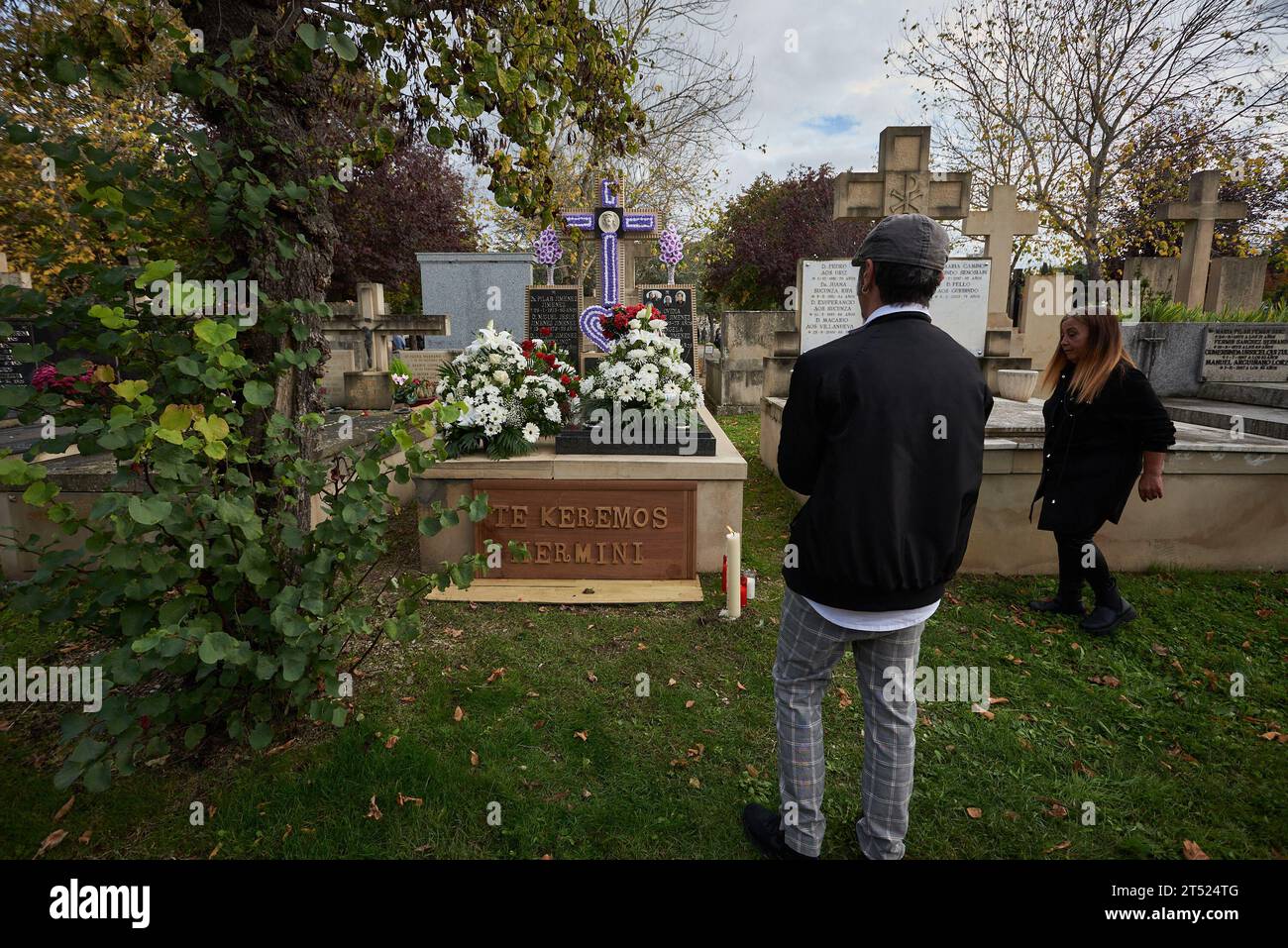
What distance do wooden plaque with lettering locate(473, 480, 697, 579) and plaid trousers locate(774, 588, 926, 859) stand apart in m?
2.84

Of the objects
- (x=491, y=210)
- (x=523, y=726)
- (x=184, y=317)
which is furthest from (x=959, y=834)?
(x=491, y=210)

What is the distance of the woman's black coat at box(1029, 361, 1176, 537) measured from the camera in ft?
13.3

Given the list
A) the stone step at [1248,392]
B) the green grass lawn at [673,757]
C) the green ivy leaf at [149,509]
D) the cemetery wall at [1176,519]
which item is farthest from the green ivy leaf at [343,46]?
the stone step at [1248,392]

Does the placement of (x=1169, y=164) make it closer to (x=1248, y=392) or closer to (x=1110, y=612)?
(x=1248, y=392)

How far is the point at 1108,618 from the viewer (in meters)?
4.41

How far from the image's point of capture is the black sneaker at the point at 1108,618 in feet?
14.3

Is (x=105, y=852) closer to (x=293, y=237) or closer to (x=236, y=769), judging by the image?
(x=236, y=769)

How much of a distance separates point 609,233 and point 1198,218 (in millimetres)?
11246

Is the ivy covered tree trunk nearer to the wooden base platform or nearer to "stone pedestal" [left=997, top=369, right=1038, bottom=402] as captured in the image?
the wooden base platform

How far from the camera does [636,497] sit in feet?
17.1

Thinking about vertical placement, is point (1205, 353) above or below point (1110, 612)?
above

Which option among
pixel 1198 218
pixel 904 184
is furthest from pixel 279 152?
pixel 1198 218

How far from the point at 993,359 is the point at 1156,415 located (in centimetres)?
667

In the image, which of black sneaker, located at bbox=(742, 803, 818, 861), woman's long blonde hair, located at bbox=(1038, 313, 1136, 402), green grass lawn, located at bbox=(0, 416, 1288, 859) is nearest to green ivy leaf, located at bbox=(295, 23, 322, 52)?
green grass lawn, located at bbox=(0, 416, 1288, 859)
